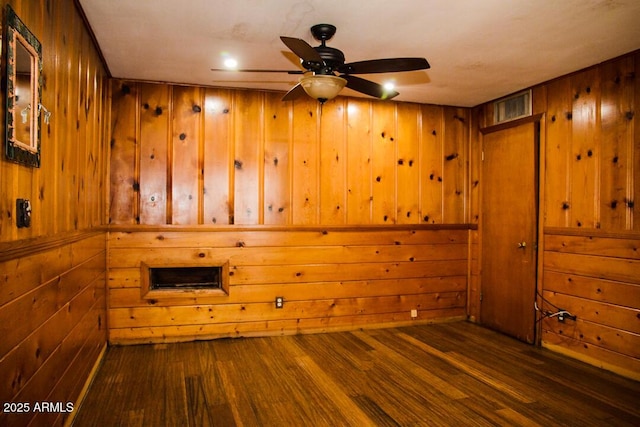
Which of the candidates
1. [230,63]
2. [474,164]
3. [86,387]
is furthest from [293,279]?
[474,164]

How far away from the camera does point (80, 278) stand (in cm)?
268

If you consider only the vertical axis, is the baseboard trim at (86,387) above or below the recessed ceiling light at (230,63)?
below

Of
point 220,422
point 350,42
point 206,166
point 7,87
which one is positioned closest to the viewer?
point 7,87

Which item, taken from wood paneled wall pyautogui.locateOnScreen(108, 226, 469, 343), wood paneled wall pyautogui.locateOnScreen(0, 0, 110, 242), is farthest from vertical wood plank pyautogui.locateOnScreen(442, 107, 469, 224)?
wood paneled wall pyautogui.locateOnScreen(0, 0, 110, 242)

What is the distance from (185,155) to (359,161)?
186 cm

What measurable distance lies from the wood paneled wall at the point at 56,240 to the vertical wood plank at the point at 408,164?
3.08 m

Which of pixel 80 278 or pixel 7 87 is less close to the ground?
pixel 7 87

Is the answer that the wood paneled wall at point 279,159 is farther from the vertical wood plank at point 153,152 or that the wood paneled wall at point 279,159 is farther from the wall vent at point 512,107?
the wall vent at point 512,107

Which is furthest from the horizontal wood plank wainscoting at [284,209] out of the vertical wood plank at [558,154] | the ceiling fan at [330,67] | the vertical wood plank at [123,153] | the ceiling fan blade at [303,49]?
the ceiling fan blade at [303,49]

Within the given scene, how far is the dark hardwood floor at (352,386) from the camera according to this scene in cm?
255

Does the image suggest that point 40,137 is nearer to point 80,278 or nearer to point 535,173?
point 80,278

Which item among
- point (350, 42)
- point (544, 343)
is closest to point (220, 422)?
point (350, 42)

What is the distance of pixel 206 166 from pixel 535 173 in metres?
3.33

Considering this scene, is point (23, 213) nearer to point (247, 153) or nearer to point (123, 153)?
point (123, 153)
